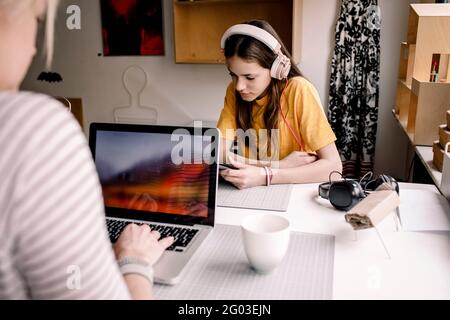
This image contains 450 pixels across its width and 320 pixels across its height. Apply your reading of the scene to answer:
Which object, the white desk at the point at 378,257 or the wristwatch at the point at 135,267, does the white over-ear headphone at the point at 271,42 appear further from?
the wristwatch at the point at 135,267

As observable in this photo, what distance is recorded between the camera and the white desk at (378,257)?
0.77 m

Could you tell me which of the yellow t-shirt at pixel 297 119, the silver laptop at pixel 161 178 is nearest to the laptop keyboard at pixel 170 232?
the silver laptop at pixel 161 178

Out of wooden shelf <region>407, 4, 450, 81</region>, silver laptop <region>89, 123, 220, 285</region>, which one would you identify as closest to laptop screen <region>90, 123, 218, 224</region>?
silver laptop <region>89, 123, 220, 285</region>

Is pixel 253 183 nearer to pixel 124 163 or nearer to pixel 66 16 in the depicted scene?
pixel 124 163

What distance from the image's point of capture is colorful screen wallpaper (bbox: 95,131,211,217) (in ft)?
3.31

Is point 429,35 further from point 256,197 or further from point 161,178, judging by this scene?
point 161,178

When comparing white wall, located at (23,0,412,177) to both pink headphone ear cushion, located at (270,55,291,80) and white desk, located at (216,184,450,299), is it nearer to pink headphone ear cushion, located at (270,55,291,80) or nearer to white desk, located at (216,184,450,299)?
pink headphone ear cushion, located at (270,55,291,80)

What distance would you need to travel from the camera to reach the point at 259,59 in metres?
1.61

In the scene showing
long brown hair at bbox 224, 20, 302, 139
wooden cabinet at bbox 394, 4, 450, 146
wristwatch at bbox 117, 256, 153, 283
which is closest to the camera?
wristwatch at bbox 117, 256, 153, 283

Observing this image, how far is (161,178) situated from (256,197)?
34 cm

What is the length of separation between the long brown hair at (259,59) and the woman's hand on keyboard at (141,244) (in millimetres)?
890

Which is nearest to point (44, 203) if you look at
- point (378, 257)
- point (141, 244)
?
point (141, 244)

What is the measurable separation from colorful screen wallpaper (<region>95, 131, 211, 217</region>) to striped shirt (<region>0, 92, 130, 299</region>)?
0.53 meters
